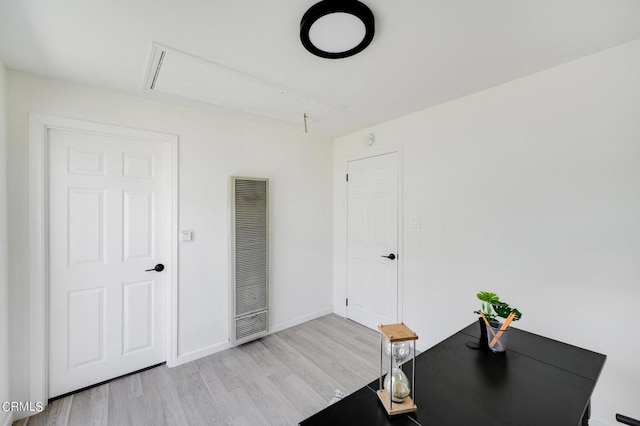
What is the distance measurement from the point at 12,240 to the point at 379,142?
10.5 ft

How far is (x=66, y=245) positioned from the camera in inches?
83.0

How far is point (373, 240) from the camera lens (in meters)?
3.22

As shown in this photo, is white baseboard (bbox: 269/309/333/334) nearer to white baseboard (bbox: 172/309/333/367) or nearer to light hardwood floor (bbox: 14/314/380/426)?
white baseboard (bbox: 172/309/333/367)

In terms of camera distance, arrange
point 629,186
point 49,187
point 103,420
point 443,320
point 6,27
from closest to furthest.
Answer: point 6,27, point 629,186, point 103,420, point 49,187, point 443,320

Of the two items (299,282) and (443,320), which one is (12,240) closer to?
(299,282)

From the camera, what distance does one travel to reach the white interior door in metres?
3.01

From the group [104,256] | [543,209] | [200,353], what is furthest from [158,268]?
[543,209]

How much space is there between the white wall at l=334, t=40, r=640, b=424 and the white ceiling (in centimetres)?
26

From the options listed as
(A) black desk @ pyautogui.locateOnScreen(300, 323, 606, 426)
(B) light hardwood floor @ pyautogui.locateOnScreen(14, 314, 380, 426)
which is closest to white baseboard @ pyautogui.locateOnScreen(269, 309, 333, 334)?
(B) light hardwood floor @ pyautogui.locateOnScreen(14, 314, 380, 426)

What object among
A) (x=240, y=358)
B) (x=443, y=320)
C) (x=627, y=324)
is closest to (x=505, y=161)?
(x=627, y=324)

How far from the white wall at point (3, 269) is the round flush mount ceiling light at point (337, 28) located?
202cm

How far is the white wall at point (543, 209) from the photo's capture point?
1.68 m

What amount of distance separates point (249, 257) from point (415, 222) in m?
1.74

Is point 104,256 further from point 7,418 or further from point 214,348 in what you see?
point 214,348
